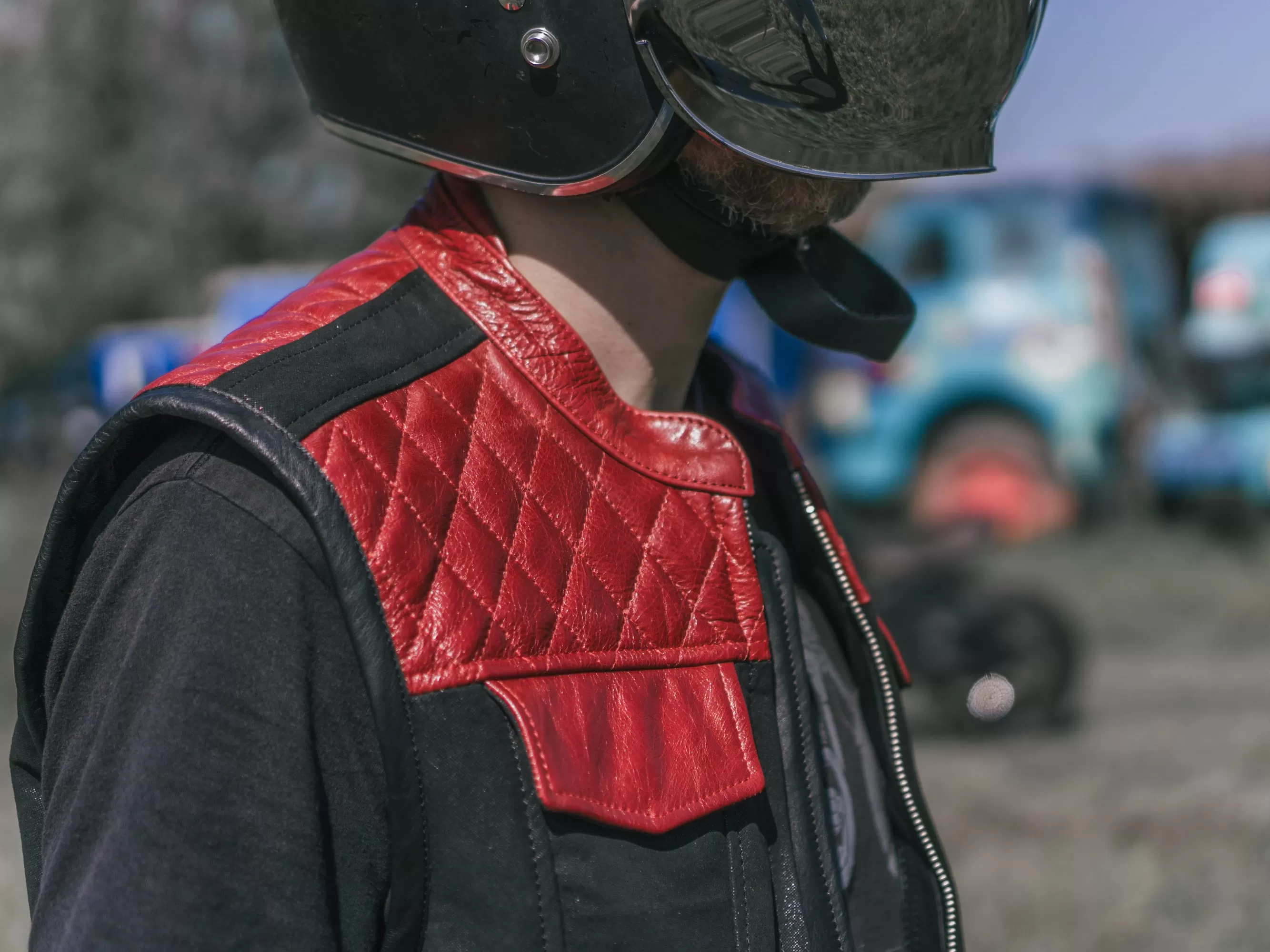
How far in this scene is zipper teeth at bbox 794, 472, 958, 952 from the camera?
1.22 m

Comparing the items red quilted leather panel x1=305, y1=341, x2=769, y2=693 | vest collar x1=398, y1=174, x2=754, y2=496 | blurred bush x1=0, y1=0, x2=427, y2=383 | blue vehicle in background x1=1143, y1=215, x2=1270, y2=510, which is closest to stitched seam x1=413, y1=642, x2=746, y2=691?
red quilted leather panel x1=305, y1=341, x2=769, y2=693

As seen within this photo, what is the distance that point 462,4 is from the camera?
3.48ft

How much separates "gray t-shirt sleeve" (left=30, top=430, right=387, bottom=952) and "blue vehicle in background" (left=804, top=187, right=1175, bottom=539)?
267 inches

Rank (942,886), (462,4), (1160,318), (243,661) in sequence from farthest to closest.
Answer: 1. (1160,318)
2. (942,886)
3. (462,4)
4. (243,661)

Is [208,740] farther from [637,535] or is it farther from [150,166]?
[150,166]

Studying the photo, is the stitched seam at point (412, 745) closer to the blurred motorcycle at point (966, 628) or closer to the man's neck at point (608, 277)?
the man's neck at point (608, 277)

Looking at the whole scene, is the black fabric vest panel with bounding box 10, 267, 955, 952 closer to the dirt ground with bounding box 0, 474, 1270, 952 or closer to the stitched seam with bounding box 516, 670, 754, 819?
the stitched seam with bounding box 516, 670, 754, 819

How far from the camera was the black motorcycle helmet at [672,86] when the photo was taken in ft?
3.39

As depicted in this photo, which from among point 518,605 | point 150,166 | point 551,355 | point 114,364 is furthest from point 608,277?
point 150,166

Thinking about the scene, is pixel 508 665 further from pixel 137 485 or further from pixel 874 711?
pixel 874 711

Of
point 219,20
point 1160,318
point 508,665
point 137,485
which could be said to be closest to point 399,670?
point 508,665

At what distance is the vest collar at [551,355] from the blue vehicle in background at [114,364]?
2.05 meters

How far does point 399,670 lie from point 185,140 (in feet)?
33.9

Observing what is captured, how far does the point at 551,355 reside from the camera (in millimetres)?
1034
